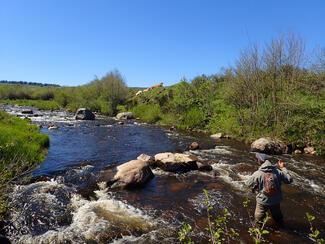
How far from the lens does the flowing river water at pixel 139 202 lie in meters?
10.0

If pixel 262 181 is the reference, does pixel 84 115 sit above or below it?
below

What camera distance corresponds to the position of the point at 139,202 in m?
12.8

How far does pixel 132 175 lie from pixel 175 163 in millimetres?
3440

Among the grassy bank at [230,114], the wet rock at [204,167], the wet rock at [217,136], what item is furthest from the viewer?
the wet rock at [217,136]

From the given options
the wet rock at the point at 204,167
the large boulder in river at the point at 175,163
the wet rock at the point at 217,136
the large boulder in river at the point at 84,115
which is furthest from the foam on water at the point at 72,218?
the large boulder in river at the point at 84,115

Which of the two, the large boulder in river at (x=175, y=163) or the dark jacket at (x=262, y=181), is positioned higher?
the dark jacket at (x=262, y=181)

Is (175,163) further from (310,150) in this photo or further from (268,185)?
(310,150)

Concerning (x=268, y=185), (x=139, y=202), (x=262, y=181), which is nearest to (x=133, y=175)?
(x=139, y=202)

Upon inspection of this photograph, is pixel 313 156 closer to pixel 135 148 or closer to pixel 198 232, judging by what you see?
pixel 135 148

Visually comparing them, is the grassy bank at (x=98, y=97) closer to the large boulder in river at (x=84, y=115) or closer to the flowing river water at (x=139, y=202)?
the large boulder in river at (x=84, y=115)

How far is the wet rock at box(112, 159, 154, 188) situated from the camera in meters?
14.6

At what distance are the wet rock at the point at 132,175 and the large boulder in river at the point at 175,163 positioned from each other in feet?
6.09

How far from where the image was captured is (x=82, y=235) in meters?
9.80

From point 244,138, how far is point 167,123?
48.7 ft
